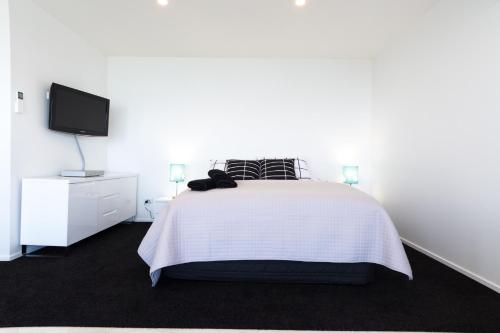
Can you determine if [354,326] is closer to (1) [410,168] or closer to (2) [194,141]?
(1) [410,168]

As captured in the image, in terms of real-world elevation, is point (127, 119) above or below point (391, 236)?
above

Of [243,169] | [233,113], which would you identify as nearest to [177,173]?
[243,169]

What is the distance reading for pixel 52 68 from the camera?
280 centimetres

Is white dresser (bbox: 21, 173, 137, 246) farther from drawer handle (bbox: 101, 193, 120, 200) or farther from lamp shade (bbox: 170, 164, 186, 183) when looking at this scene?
lamp shade (bbox: 170, 164, 186, 183)

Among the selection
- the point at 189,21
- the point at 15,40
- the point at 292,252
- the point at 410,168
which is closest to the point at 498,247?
the point at 410,168

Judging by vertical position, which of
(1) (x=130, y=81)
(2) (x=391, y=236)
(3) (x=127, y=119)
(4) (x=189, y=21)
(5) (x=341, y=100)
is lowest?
(2) (x=391, y=236)

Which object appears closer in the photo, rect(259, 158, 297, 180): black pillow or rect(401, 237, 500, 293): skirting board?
rect(401, 237, 500, 293): skirting board

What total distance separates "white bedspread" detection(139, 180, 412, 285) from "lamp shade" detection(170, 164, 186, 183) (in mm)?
1837

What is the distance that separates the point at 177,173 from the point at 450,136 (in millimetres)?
3051

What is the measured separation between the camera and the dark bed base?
1881 mm

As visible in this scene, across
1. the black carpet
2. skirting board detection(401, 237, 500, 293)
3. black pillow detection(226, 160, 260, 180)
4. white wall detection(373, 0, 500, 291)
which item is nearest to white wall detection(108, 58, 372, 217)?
black pillow detection(226, 160, 260, 180)

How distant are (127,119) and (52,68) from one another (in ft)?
3.92

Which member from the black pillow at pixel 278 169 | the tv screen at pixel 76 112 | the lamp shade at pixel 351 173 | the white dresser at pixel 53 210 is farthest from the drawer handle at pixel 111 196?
the lamp shade at pixel 351 173

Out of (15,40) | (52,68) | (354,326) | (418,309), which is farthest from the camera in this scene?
(52,68)
